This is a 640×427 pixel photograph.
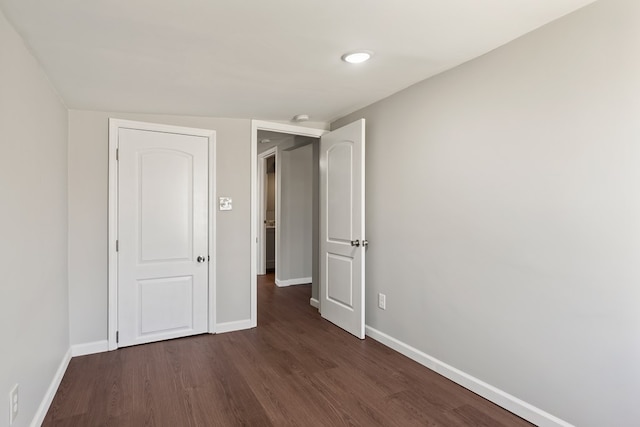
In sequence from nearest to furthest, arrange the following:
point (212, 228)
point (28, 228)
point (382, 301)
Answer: point (28, 228) → point (382, 301) → point (212, 228)

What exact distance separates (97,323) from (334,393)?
2.18 metres

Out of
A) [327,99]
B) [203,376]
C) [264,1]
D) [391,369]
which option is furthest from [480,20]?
[203,376]

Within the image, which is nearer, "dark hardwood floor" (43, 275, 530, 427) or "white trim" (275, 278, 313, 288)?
"dark hardwood floor" (43, 275, 530, 427)

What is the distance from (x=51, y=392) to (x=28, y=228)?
3.85 ft

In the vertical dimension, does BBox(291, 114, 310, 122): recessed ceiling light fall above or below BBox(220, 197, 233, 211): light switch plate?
above

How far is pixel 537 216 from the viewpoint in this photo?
2.01m

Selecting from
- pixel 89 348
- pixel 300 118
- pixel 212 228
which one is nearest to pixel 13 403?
pixel 89 348

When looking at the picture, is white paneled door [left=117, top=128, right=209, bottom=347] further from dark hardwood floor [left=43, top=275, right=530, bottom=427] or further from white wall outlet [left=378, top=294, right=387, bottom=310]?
white wall outlet [left=378, top=294, right=387, bottom=310]

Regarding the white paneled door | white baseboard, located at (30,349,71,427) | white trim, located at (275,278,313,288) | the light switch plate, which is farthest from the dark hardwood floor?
white trim, located at (275,278,313,288)

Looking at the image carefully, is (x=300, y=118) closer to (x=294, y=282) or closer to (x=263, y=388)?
(x=263, y=388)

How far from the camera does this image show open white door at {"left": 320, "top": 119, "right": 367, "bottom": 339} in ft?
10.9

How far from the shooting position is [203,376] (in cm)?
266

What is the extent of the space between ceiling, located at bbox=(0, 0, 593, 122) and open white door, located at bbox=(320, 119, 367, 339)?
68 cm

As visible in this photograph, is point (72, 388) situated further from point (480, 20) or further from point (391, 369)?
point (480, 20)
